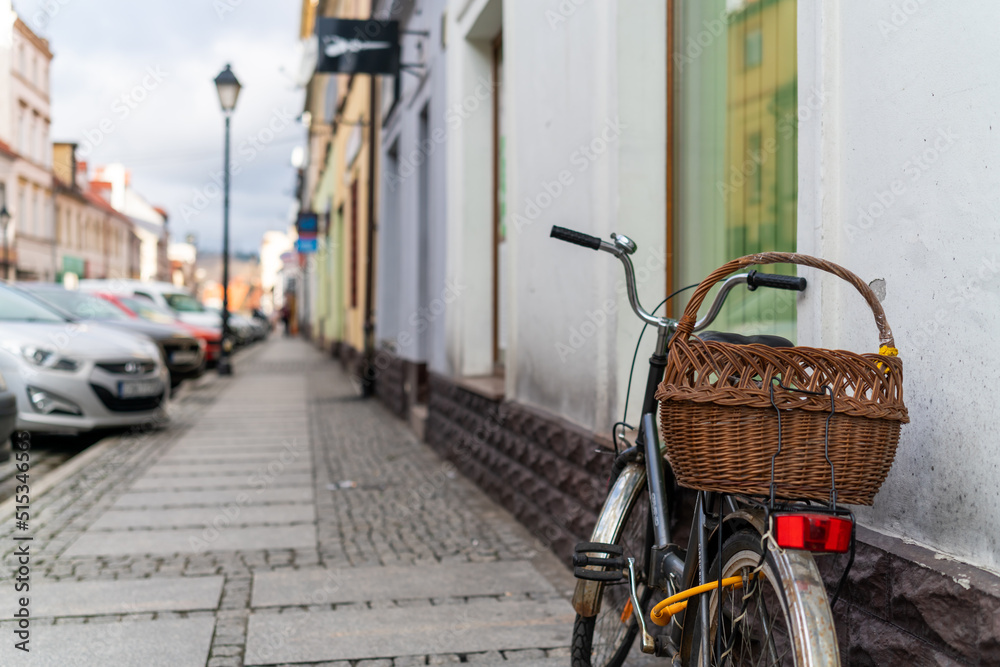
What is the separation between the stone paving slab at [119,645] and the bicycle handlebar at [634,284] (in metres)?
1.98

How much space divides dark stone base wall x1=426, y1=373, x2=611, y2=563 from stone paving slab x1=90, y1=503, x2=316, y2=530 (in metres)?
1.22

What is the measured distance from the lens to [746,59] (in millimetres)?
3713

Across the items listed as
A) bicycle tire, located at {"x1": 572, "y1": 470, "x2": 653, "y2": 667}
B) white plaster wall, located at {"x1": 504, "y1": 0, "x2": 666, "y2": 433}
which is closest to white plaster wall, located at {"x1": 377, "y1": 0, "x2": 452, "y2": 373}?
white plaster wall, located at {"x1": 504, "y1": 0, "x2": 666, "y2": 433}

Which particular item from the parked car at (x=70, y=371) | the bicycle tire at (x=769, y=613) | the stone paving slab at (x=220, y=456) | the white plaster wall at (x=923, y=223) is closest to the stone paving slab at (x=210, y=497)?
the stone paving slab at (x=220, y=456)

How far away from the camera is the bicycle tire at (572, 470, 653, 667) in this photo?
9.17 ft

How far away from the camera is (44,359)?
764 cm

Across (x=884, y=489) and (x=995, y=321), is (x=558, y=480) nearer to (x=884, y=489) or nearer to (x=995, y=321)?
(x=884, y=489)

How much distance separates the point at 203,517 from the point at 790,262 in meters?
4.39

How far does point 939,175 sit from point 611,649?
1.85 meters

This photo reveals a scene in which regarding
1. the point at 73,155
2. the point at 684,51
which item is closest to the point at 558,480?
the point at 684,51

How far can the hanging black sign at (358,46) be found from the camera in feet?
32.2

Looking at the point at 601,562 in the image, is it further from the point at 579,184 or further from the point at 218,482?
the point at 218,482

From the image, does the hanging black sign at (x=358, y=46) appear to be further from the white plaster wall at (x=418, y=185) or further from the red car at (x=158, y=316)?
the red car at (x=158, y=316)

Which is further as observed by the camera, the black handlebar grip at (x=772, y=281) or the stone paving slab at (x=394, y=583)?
the stone paving slab at (x=394, y=583)
